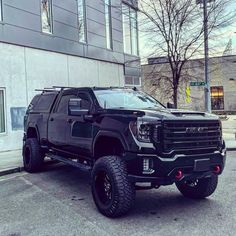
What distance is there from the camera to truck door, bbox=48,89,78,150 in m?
7.79

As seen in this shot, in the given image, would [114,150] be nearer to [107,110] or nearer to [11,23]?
[107,110]

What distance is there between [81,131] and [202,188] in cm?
249

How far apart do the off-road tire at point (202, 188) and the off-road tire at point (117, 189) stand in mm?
1520

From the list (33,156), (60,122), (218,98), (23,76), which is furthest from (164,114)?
(218,98)

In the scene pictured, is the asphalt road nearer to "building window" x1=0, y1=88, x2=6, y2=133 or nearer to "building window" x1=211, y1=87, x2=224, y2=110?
"building window" x1=0, y1=88, x2=6, y2=133

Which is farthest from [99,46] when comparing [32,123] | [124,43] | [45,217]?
[45,217]

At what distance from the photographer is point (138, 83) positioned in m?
23.4

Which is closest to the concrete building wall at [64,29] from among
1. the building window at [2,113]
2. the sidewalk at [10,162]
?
the building window at [2,113]

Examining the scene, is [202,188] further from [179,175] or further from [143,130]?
[143,130]

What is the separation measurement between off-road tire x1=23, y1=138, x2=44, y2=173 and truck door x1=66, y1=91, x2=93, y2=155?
1.98 metres

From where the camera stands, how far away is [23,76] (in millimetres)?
14109

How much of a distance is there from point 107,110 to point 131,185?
147 cm

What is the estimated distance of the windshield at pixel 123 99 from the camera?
6.96 metres

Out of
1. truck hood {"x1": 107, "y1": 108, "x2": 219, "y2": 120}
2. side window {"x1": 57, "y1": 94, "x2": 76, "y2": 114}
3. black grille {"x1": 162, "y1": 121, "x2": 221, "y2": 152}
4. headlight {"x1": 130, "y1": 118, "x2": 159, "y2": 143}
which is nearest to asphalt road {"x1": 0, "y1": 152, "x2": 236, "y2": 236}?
black grille {"x1": 162, "y1": 121, "x2": 221, "y2": 152}
